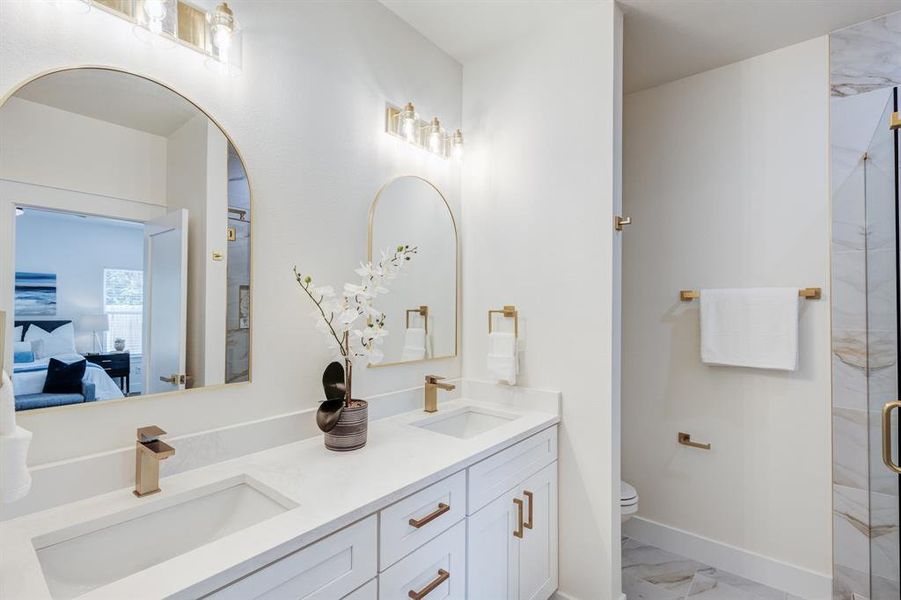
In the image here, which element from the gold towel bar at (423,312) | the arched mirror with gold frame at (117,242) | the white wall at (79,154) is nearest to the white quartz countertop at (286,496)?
the arched mirror with gold frame at (117,242)

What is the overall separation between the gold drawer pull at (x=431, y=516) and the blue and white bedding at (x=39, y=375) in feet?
2.84

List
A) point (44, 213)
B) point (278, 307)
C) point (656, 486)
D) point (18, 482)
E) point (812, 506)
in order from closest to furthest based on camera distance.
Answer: point (18, 482)
point (44, 213)
point (278, 307)
point (812, 506)
point (656, 486)

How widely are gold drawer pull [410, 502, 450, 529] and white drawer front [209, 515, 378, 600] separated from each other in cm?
13

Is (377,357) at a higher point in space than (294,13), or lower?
lower

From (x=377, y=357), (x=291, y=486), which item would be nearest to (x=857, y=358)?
(x=377, y=357)

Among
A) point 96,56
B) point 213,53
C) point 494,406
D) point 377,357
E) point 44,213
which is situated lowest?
point 494,406

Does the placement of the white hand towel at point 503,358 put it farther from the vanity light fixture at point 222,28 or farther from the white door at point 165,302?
the vanity light fixture at point 222,28

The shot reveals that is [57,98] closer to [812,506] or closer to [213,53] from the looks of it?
[213,53]

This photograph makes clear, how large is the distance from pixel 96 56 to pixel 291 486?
120 centimetres

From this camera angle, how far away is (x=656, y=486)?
245 cm

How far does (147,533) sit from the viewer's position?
1.04m

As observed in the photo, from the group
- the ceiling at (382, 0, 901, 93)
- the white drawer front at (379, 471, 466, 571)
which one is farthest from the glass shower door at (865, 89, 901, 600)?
the white drawer front at (379, 471, 466, 571)

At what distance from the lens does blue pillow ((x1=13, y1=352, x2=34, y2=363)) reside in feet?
3.26

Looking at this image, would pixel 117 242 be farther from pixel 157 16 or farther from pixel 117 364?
pixel 157 16
